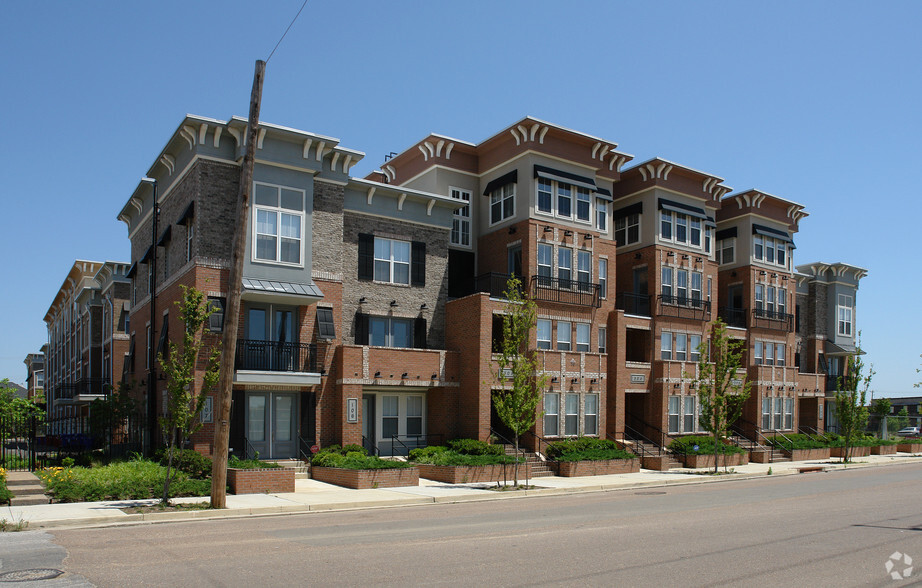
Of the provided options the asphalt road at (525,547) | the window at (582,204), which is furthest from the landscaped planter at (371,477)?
the window at (582,204)

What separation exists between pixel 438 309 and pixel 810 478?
17.0 m

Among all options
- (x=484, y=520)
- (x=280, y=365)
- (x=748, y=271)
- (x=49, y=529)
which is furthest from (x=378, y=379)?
(x=748, y=271)

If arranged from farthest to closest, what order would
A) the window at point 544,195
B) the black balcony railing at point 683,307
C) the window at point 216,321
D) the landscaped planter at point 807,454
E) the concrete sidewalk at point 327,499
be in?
the landscaped planter at point 807,454, the black balcony railing at point 683,307, the window at point 544,195, the window at point 216,321, the concrete sidewalk at point 327,499

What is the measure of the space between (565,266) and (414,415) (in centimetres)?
1003

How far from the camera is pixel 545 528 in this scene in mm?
15555

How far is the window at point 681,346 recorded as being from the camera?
40.1 metres

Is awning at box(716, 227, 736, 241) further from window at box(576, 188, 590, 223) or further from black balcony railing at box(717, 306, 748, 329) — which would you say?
window at box(576, 188, 590, 223)

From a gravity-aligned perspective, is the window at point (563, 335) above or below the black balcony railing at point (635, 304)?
below

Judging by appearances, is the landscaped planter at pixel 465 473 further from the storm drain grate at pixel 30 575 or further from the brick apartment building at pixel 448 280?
the storm drain grate at pixel 30 575

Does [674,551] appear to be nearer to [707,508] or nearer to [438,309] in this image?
[707,508]

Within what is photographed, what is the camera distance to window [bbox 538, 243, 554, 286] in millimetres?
34000

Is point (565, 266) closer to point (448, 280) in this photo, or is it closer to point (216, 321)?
point (448, 280)

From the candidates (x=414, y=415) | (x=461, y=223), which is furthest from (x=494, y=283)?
→ (x=414, y=415)

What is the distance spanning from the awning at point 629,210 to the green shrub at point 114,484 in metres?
27.5
